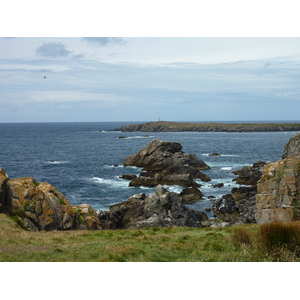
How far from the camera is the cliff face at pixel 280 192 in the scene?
24703 mm

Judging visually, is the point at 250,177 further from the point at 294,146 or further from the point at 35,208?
the point at 35,208

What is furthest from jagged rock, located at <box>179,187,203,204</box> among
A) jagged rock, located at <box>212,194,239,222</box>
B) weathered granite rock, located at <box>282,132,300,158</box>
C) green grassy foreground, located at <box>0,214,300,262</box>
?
green grassy foreground, located at <box>0,214,300,262</box>

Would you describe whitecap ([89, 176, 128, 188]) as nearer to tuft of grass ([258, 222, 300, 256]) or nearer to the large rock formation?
the large rock formation

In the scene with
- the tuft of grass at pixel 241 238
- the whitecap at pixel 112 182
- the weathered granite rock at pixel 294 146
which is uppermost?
the weathered granite rock at pixel 294 146

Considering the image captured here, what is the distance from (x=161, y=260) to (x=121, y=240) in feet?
16.2

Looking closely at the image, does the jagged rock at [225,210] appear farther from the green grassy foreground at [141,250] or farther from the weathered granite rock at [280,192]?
the green grassy foreground at [141,250]

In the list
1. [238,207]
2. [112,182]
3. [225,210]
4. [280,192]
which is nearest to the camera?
[280,192]

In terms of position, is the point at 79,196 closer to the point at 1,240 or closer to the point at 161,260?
the point at 1,240

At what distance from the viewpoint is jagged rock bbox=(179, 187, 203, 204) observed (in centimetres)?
5074

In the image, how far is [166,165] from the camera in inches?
2938

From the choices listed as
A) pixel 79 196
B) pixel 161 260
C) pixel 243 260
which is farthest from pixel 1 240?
pixel 79 196

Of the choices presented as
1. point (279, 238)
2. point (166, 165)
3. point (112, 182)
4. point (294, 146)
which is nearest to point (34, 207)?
point (279, 238)

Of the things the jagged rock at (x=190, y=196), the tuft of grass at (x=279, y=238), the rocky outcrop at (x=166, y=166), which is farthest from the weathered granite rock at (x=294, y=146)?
the tuft of grass at (x=279, y=238)

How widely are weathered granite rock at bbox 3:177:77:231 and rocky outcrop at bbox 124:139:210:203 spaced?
30.9m
